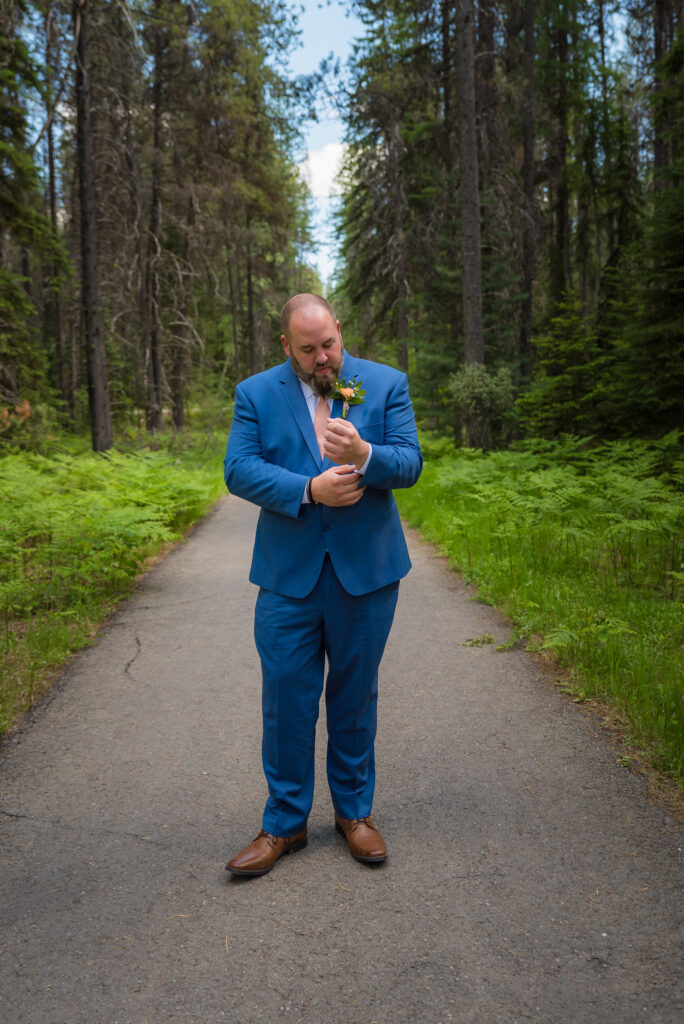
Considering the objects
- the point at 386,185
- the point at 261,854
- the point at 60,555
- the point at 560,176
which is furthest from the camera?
the point at 560,176

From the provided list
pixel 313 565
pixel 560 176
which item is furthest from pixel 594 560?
pixel 560 176

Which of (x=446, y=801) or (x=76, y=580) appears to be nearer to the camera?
(x=446, y=801)

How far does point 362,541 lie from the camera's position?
9.45 ft

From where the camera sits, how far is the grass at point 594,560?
4.15 m

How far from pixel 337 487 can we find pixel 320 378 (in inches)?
19.6

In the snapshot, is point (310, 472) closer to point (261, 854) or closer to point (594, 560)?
point (261, 854)

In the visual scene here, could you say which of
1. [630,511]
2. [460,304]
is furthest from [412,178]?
[630,511]

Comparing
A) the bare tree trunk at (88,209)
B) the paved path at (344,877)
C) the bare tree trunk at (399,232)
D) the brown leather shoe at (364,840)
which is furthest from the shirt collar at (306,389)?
the bare tree trunk at (399,232)

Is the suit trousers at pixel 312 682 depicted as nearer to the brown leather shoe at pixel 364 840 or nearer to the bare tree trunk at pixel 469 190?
the brown leather shoe at pixel 364 840

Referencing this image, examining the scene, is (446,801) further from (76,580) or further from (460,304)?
(460,304)

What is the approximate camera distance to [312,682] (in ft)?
9.71

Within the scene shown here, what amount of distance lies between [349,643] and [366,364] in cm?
114

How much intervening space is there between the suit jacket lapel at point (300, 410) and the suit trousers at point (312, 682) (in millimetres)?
448

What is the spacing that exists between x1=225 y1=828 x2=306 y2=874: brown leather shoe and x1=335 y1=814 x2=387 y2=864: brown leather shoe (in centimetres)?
21
